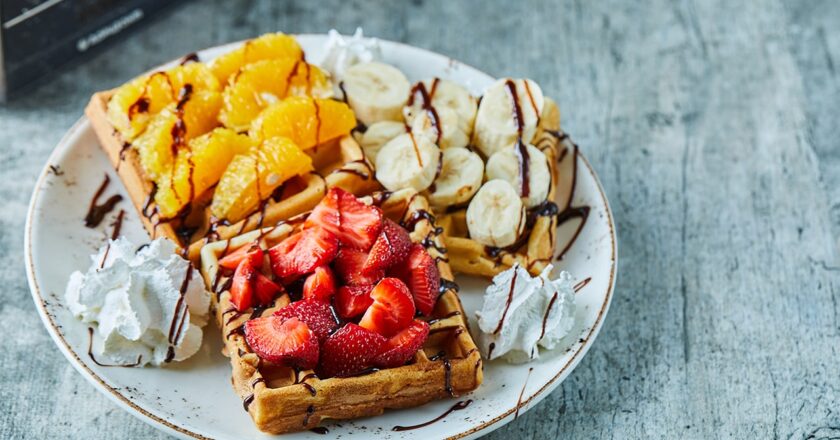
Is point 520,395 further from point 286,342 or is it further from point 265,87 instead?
point 265,87

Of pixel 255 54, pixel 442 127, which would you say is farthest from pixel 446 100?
pixel 255 54

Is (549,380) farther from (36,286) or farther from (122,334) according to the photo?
(36,286)

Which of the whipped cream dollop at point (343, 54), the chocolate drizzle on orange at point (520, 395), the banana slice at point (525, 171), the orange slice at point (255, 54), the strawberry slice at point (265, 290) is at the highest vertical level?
the orange slice at point (255, 54)

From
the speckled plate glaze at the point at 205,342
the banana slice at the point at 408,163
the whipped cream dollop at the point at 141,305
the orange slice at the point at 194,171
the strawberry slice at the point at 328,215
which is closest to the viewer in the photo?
the speckled plate glaze at the point at 205,342

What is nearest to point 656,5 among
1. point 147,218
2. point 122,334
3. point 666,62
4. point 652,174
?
point 666,62

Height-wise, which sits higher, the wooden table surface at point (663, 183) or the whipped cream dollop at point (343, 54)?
the whipped cream dollop at point (343, 54)

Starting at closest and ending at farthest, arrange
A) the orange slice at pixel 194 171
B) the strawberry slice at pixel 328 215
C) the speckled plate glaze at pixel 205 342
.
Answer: the speckled plate glaze at pixel 205 342 < the strawberry slice at pixel 328 215 < the orange slice at pixel 194 171

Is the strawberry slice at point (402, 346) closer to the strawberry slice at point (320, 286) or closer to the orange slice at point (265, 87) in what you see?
the strawberry slice at point (320, 286)

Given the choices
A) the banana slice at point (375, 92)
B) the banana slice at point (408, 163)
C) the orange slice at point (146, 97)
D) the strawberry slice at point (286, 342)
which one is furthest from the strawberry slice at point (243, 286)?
the banana slice at point (375, 92)
